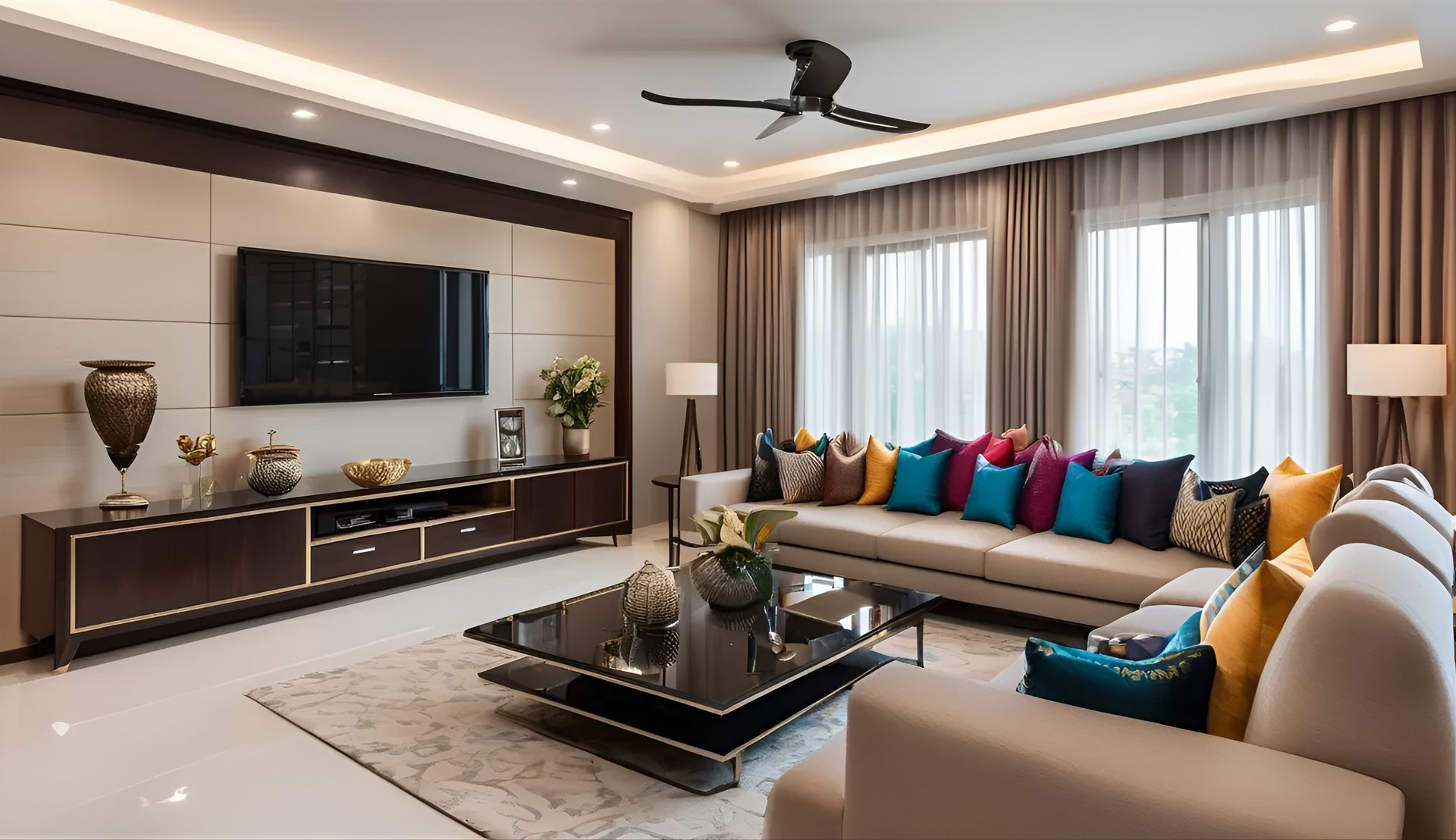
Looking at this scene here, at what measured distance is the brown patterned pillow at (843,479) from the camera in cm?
518

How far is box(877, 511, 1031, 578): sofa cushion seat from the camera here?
407cm

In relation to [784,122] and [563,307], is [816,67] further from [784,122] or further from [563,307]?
[563,307]

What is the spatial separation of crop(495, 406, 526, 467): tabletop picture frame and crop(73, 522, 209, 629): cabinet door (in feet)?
6.50

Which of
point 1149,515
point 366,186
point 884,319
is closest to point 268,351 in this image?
point 366,186

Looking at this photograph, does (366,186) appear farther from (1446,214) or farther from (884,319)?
(1446,214)

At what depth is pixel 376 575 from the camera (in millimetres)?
4594

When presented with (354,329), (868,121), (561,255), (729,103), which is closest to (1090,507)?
(868,121)

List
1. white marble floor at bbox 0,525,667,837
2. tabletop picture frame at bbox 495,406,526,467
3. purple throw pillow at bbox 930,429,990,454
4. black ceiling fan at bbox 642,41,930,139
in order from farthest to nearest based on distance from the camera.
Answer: tabletop picture frame at bbox 495,406,526,467
purple throw pillow at bbox 930,429,990,454
black ceiling fan at bbox 642,41,930,139
white marble floor at bbox 0,525,667,837

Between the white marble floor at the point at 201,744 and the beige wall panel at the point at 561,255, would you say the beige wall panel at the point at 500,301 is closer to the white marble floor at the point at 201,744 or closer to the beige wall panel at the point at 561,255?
the beige wall panel at the point at 561,255

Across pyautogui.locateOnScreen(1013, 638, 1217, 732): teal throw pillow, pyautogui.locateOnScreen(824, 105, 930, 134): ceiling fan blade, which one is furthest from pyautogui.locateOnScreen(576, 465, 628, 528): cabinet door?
pyautogui.locateOnScreen(1013, 638, 1217, 732): teal throw pillow

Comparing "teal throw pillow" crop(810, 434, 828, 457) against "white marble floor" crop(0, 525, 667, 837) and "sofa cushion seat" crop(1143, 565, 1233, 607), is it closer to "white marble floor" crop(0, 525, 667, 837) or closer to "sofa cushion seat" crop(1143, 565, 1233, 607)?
"white marble floor" crop(0, 525, 667, 837)

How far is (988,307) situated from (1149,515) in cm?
207

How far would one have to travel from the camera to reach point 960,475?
189 inches

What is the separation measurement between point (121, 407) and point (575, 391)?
2648 millimetres
